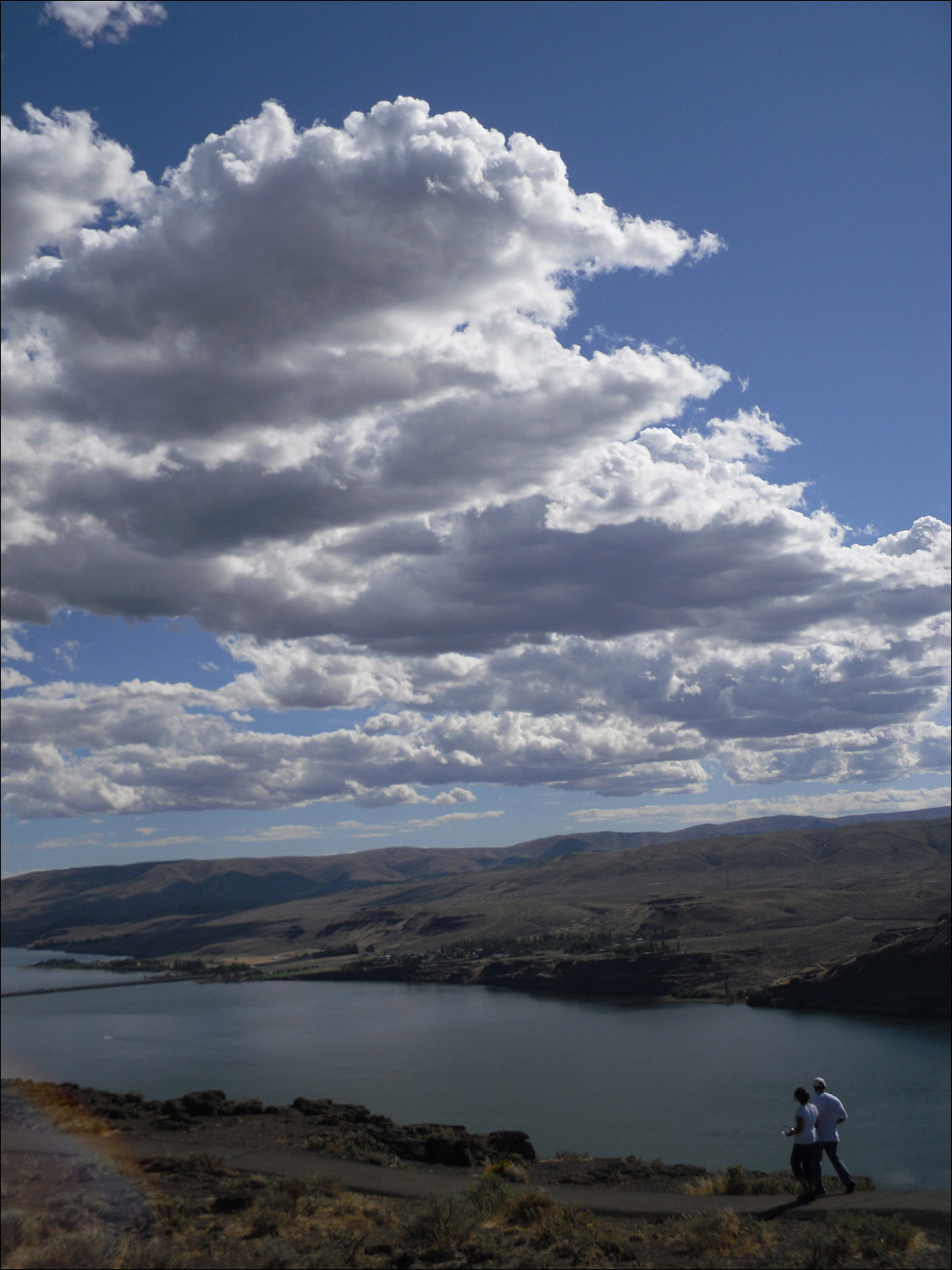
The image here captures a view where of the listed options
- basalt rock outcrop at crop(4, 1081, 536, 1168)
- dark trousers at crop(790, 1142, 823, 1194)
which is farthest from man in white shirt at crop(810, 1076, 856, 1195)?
basalt rock outcrop at crop(4, 1081, 536, 1168)

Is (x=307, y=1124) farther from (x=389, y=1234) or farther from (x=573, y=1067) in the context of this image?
(x=573, y=1067)

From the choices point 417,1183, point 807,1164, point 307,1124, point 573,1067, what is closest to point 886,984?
point 573,1067

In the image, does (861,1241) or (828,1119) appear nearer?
(861,1241)

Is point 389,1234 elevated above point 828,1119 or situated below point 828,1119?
below

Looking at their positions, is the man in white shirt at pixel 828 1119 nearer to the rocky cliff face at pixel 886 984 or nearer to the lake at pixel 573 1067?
the lake at pixel 573 1067

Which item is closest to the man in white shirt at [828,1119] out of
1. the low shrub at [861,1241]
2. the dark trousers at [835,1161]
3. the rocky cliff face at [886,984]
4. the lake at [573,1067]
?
the dark trousers at [835,1161]

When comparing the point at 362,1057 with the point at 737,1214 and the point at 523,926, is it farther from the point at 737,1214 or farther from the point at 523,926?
the point at 523,926

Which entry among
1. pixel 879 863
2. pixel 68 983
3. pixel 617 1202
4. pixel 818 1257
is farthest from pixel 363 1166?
pixel 879 863

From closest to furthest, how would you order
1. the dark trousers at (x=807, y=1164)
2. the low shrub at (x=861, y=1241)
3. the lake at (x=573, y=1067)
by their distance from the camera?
the low shrub at (x=861, y=1241)
the dark trousers at (x=807, y=1164)
the lake at (x=573, y=1067)
